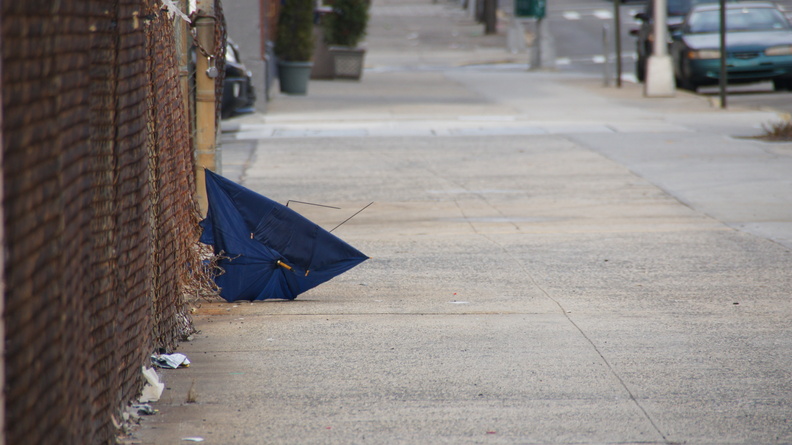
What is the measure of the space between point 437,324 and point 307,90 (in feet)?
55.0

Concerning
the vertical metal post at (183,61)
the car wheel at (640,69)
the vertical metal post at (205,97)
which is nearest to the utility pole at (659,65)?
the car wheel at (640,69)

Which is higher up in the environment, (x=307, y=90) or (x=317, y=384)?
(x=307, y=90)

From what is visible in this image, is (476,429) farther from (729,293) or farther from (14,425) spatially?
(729,293)

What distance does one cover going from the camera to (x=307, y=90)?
22234 millimetres

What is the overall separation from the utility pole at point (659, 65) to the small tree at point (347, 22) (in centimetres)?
771

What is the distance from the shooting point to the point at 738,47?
19188 mm

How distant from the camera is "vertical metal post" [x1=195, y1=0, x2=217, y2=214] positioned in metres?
6.89

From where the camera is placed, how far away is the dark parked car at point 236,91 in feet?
46.9

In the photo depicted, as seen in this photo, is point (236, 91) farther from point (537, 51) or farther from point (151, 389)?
→ point (537, 51)

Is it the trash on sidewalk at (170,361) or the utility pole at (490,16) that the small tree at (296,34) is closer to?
the trash on sidewalk at (170,361)

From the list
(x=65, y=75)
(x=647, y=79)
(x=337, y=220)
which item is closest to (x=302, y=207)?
(x=337, y=220)

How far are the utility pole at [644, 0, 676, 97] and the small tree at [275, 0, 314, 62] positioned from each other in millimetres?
7316

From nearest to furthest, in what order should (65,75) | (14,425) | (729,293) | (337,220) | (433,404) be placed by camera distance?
(14,425)
(65,75)
(433,404)
(729,293)
(337,220)

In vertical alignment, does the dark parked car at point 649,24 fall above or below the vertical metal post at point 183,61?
above
